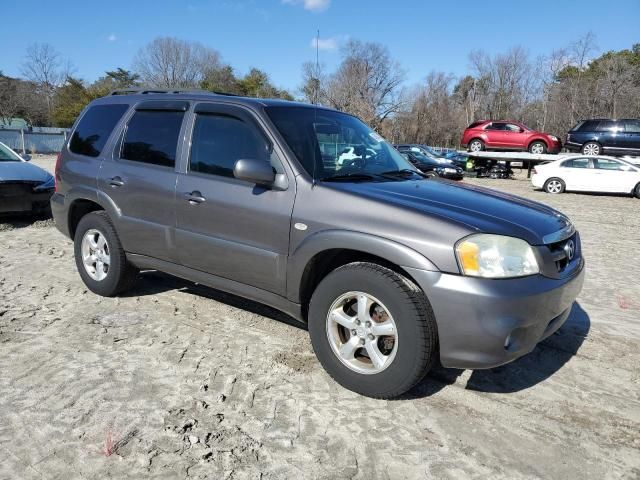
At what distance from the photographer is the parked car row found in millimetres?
21078

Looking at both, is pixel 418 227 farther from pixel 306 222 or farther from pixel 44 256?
pixel 44 256

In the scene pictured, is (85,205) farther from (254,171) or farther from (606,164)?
(606,164)

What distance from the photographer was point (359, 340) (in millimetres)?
3004

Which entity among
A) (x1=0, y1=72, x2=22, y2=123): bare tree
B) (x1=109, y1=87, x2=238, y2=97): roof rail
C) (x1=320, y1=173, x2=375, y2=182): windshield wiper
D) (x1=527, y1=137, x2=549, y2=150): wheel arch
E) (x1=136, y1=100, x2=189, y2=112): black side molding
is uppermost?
(x1=0, y1=72, x2=22, y2=123): bare tree

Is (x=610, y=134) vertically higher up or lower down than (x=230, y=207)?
higher up

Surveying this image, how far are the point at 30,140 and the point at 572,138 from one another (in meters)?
34.2

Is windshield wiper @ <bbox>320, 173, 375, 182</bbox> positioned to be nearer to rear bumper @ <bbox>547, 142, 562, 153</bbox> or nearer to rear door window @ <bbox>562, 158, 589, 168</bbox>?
rear door window @ <bbox>562, 158, 589, 168</bbox>

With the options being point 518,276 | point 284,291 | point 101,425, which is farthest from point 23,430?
point 518,276

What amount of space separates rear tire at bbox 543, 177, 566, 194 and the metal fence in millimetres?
28858

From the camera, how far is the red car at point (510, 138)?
23.9 meters

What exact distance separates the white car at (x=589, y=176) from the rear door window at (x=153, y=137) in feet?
59.3

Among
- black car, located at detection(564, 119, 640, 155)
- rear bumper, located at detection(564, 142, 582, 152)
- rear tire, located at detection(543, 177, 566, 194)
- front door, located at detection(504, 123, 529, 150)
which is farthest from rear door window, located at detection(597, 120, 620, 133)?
rear tire, located at detection(543, 177, 566, 194)

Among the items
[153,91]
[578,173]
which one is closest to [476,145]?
[578,173]

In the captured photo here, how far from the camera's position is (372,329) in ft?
9.57
